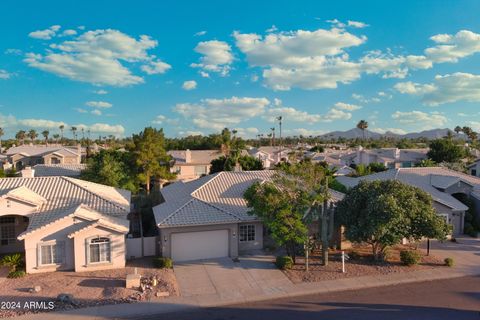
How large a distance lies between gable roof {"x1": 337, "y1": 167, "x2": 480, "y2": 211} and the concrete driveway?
1303 centimetres

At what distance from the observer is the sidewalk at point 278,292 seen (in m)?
14.6

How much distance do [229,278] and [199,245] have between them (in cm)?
369

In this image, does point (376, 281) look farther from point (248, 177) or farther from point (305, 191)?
point (248, 177)

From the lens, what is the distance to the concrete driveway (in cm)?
1672

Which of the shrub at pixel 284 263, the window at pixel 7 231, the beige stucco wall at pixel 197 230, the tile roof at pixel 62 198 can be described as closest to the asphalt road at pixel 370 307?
the shrub at pixel 284 263

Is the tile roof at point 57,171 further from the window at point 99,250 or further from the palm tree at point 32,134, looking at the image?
the palm tree at point 32,134

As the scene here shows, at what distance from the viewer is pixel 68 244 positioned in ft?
62.9

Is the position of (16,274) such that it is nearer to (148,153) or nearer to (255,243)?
(255,243)

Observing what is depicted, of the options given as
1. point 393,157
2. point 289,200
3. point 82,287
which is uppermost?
point 393,157

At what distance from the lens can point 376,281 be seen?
18094 millimetres

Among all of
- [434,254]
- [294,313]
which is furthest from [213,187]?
[434,254]

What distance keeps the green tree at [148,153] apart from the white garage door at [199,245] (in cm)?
1832

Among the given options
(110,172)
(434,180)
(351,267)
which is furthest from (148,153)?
(434,180)

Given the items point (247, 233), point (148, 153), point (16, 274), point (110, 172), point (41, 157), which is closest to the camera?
point (16, 274)
